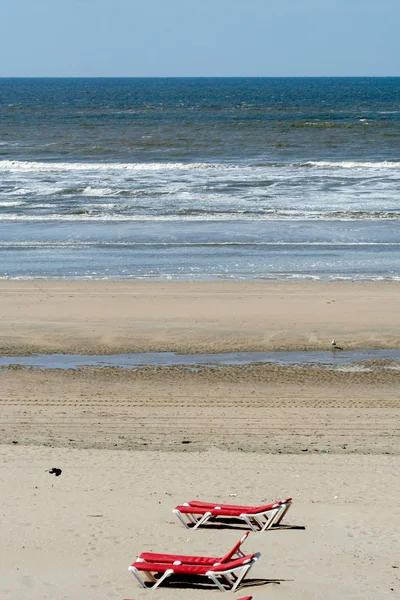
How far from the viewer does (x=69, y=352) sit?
14.2 m

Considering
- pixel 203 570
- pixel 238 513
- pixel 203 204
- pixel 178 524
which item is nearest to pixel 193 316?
pixel 178 524

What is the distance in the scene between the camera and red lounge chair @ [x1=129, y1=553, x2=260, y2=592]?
6594 mm

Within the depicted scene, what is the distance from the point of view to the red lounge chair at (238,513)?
7605mm

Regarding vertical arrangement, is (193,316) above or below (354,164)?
below

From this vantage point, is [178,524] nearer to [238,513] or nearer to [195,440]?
[238,513]

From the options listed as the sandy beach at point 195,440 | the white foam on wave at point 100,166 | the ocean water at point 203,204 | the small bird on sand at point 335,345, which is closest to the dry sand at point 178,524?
the sandy beach at point 195,440

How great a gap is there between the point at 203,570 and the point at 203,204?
72.4 feet

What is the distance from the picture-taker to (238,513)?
24.9ft

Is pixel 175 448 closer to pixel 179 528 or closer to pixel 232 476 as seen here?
pixel 232 476

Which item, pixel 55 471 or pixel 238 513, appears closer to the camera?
pixel 238 513

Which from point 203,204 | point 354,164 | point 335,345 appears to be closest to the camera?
point 335,345

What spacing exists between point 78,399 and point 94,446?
77.9 inches

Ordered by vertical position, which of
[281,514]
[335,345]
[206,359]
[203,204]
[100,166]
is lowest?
[206,359]

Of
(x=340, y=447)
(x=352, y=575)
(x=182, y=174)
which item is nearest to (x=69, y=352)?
(x=340, y=447)
